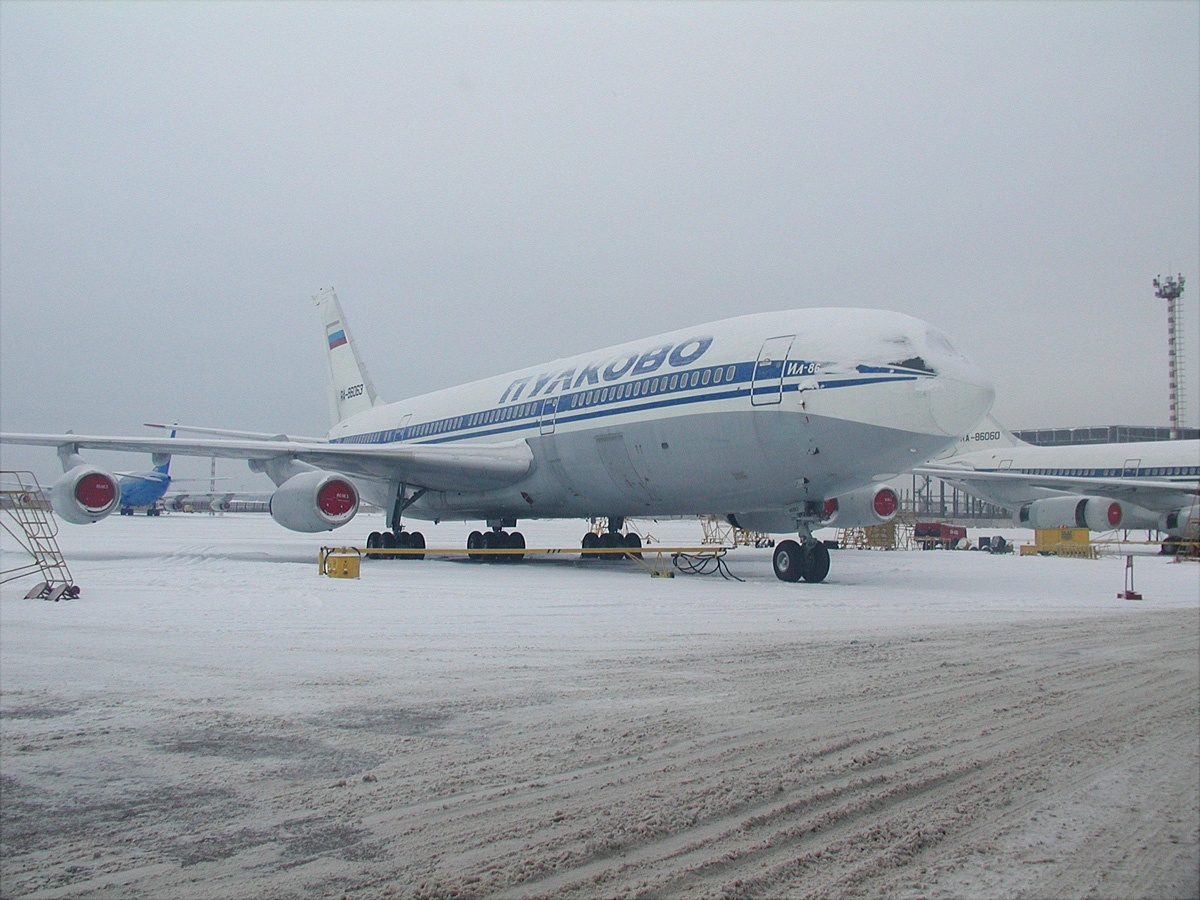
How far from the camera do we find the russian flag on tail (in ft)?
92.1

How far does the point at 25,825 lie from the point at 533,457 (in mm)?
14763

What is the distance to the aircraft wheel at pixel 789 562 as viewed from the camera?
14.1 m

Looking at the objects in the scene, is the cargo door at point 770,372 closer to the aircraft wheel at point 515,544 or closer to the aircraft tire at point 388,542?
the aircraft wheel at point 515,544

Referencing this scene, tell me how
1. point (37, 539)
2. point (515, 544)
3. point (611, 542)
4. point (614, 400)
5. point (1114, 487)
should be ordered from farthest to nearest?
point (1114, 487)
point (611, 542)
point (515, 544)
point (614, 400)
point (37, 539)

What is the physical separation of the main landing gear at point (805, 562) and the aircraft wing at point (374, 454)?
5.86 m

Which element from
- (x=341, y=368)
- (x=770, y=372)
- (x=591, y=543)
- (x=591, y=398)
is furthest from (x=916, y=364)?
(x=341, y=368)

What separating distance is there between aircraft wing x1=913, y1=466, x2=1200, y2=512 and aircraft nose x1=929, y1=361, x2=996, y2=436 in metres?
12.2

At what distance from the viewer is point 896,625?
29.6 feet

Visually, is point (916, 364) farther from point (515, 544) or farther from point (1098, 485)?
point (1098, 485)

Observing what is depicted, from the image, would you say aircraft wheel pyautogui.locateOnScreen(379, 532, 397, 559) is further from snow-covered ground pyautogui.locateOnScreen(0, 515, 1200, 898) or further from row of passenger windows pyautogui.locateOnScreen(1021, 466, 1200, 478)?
row of passenger windows pyautogui.locateOnScreen(1021, 466, 1200, 478)

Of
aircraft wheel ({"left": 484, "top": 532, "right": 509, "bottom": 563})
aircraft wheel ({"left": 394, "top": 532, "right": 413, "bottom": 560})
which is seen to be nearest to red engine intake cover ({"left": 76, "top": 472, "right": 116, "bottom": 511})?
aircraft wheel ({"left": 394, "top": 532, "right": 413, "bottom": 560})

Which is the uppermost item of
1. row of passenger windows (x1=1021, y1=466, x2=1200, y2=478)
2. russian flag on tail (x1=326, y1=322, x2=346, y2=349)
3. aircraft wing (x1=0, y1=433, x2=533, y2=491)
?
russian flag on tail (x1=326, y1=322, x2=346, y2=349)

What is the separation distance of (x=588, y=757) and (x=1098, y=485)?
26.2 m

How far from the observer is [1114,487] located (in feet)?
85.3
